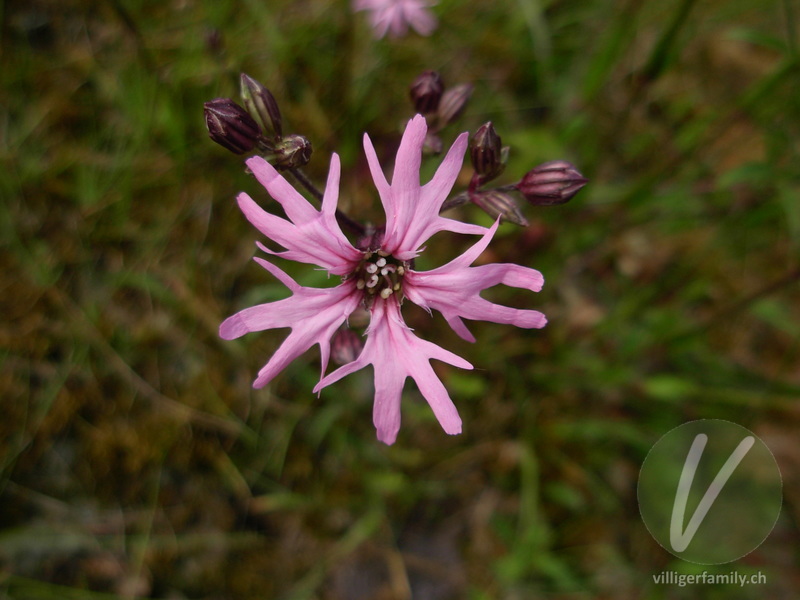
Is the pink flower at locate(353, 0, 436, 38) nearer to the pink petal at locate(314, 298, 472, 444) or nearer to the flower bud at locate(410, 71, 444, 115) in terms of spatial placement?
the flower bud at locate(410, 71, 444, 115)

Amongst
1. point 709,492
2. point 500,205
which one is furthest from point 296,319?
point 709,492

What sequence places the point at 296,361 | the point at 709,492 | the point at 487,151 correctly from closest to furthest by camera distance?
the point at 487,151 < the point at 296,361 < the point at 709,492

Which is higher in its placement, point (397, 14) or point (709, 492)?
point (397, 14)

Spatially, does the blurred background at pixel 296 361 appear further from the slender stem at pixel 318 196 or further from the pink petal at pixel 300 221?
the pink petal at pixel 300 221

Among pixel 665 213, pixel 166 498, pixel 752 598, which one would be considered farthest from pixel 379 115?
pixel 752 598

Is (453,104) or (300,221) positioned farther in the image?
(453,104)

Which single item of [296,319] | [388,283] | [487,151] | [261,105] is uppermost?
[261,105]

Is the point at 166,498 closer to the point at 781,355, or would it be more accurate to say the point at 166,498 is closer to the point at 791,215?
the point at 791,215

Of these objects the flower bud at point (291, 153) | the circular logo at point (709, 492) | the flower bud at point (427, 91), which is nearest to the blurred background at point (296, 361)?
the circular logo at point (709, 492)

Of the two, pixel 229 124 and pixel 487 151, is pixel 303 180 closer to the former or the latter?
pixel 229 124
